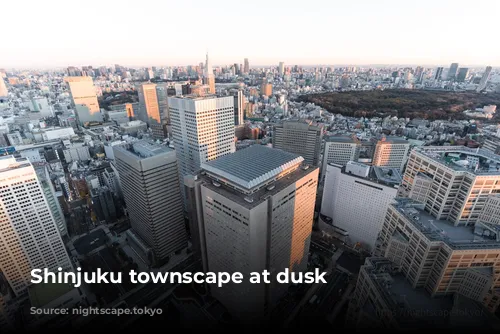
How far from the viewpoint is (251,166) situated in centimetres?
2491

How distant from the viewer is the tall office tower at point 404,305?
16.3 metres

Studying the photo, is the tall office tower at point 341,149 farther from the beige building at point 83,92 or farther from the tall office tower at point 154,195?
the beige building at point 83,92

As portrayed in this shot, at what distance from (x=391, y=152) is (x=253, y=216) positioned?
47146 millimetres

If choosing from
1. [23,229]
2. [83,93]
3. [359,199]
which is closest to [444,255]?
[359,199]

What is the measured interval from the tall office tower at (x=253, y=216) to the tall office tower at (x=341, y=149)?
1085 inches

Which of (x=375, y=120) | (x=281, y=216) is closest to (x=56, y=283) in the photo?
(x=281, y=216)

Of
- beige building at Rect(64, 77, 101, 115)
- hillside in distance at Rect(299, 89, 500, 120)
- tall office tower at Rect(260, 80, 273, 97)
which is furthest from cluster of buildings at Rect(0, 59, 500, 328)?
tall office tower at Rect(260, 80, 273, 97)

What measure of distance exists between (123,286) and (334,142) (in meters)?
45.6

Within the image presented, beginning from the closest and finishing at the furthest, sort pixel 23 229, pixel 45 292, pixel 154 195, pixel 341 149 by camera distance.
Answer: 1. pixel 45 292
2. pixel 23 229
3. pixel 154 195
4. pixel 341 149

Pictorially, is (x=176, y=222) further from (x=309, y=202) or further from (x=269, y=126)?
(x=269, y=126)

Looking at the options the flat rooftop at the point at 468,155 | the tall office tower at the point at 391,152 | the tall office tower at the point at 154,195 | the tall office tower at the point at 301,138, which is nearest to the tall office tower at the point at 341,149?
the tall office tower at the point at 301,138

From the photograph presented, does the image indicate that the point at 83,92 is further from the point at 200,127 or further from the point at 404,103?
the point at 404,103

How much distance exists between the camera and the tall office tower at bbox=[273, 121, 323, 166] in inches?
2186

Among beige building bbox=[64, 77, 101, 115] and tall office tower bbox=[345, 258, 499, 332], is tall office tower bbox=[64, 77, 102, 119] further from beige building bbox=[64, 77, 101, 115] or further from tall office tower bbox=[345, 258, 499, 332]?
tall office tower bbox=[345, 258, 499, 332]
